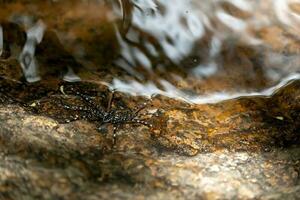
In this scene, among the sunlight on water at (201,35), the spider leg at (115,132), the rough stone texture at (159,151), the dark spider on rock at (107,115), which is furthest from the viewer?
the sunlight on water at (201,35)

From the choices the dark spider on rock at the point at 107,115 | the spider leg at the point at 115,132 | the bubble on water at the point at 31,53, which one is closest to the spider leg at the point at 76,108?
the dark spider on rock at the point at 107,115

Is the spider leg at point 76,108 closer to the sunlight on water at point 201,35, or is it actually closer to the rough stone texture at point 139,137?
the rough stone texture at point 139,137

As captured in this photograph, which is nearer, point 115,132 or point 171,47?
point 115,132

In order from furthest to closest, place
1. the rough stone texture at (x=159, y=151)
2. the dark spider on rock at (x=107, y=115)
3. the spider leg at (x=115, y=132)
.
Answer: the dark spider on rock at (x=107, y=115)
the spider leg at (x=115, y=132)
the rough stone texture at (x=159, y=151)

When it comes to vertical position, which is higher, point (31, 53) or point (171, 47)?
point (171, 47)

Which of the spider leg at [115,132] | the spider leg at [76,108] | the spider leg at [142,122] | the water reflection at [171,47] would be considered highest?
the water reflection at [171,47]

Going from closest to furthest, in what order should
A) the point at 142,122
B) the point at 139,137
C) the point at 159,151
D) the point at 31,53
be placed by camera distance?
1. the point at 159,151
2. the point at 139,137
3. the point at 142,122
4. the point at 31,53

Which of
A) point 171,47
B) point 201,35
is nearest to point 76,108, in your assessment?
point 171,47

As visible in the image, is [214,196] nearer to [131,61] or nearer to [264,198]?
[264,198]

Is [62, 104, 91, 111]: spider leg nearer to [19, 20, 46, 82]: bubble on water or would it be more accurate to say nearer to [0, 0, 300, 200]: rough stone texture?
[0, 0, 300, 200]: rough stone texture

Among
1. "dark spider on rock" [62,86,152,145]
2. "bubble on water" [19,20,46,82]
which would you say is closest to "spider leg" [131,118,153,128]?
"dark spider on rock" [62,86,152,145]

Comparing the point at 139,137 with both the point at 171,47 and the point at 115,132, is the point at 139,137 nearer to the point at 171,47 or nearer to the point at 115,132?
the point at 115,132
